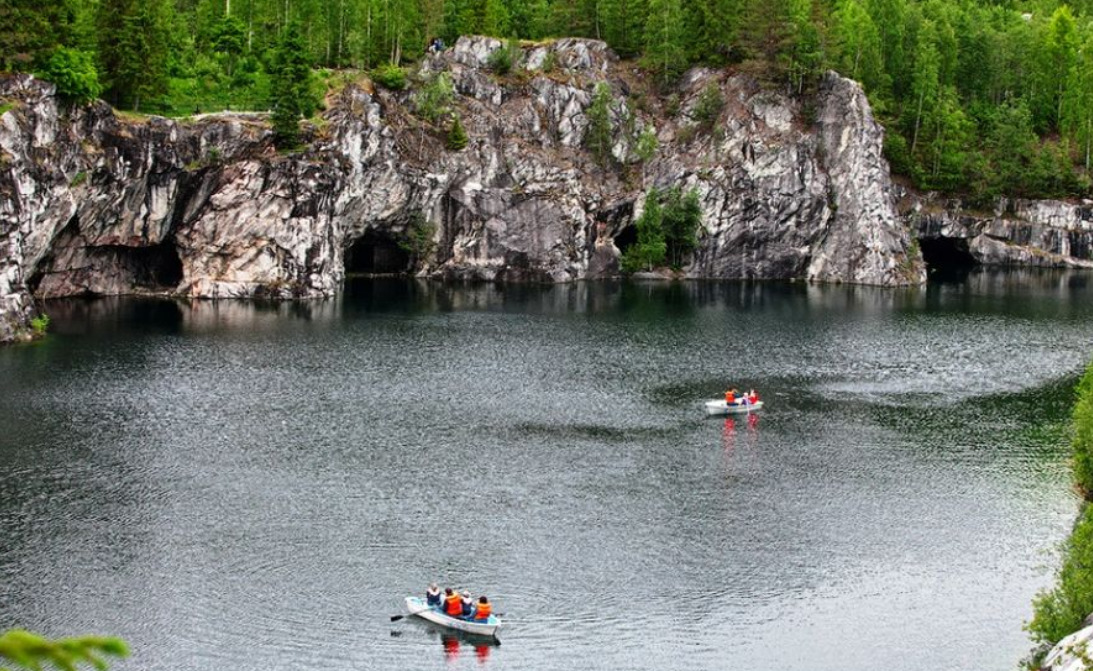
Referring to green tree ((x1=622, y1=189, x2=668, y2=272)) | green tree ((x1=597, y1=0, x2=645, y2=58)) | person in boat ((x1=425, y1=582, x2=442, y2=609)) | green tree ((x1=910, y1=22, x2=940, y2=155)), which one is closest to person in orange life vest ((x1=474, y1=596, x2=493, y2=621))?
person in boat ((x1=425, y1=582, x2=442, y2=609))

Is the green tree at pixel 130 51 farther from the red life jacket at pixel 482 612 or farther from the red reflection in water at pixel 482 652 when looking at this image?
the red reflection in water at pixel 482 652

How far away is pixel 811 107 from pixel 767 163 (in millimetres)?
10762

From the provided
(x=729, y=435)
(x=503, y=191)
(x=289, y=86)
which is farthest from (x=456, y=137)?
(x=729, y=435)

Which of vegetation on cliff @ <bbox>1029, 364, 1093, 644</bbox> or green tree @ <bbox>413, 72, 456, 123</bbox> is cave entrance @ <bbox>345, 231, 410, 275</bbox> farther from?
vegetation on cliff @ <bbox>1029, 364, 1093, 644</bbox>

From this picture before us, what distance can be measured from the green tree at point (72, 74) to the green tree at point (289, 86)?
2027 cm

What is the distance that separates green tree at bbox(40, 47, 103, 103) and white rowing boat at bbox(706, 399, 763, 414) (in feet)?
192

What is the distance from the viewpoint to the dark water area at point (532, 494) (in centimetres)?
3922

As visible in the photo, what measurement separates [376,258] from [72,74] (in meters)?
52.3

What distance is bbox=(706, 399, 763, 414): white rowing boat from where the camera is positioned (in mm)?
69562

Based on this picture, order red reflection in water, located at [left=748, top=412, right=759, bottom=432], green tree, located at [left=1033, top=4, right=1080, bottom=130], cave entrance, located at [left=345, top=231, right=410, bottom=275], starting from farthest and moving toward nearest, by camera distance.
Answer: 1. green tree, located at [left=1033, top=4, right=1080, bottom=130]
2. cave entrance, located at [left=345, top=231, right=410, bottom=275]
3. red reflection in water, located at [left=748, top=412, right=759, bottom=432]

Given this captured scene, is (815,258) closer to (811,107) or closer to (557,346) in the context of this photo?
(811,107)

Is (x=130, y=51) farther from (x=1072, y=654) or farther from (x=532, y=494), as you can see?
(x=1072, y=654)

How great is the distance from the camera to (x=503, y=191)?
13500 cm

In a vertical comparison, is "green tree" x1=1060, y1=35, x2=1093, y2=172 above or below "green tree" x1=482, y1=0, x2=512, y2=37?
below
